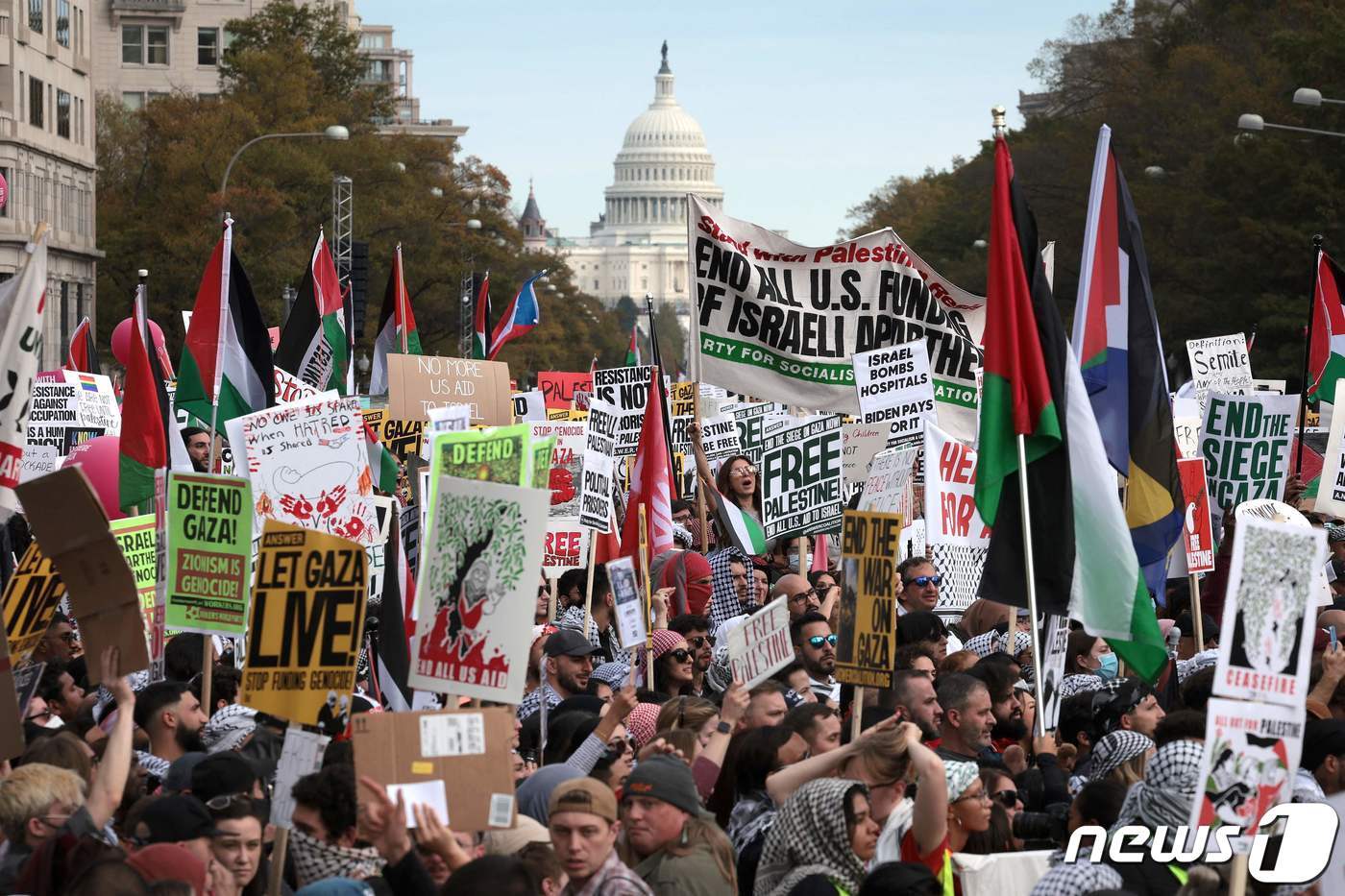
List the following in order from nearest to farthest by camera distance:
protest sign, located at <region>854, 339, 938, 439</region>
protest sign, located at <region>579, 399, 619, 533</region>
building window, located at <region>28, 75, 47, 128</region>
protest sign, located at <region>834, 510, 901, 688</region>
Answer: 1. protest sign, located at <region>834, 510, 901, 688</region>
2. protest sign, located at <region>854, 339, 938, 439</region>
3. protest sign, located at <region>579, 399, 619, 533</region>
4. building window, located at <region>28, 75, 47, 128</region>

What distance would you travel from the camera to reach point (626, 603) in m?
10.7

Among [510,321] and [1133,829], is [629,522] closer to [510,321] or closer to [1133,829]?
[1133,829]

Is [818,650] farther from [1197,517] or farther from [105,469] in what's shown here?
[105,469]

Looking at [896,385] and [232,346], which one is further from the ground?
[232,346]

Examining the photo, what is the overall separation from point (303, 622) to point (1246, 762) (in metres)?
2.96

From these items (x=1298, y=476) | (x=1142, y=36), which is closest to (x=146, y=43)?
(x=1142, y=36)

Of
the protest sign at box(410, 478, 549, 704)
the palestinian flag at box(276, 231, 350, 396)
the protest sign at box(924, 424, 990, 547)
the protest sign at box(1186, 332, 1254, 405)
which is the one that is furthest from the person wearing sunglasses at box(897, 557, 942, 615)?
the palestinian flag at box(276, 231, 350, 396)

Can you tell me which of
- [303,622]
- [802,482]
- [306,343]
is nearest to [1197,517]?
[802,482]

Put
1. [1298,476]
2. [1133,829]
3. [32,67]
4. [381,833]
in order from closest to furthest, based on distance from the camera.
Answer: [381,833] → [1133,829] → [1298,476] → [32,67]

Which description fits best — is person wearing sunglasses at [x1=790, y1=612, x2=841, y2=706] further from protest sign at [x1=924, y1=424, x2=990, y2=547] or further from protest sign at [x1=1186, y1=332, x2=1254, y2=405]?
protest sign at [x1=1186, y1=332, x2=1254, y2=405]

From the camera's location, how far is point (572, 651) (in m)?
10.2

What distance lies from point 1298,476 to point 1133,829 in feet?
42.0

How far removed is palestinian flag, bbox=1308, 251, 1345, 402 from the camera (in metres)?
19.7

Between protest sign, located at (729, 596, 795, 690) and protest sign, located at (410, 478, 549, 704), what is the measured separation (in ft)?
5.16
